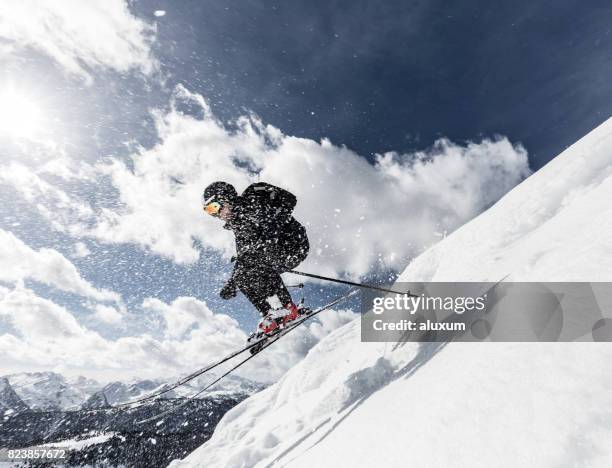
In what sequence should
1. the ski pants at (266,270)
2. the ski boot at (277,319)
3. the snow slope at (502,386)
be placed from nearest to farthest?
the snow slope at (502,386), the ski pants at (266,270), the ski boot at (277,319)

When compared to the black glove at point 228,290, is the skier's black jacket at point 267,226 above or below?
above

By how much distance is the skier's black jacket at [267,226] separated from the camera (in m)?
6.68

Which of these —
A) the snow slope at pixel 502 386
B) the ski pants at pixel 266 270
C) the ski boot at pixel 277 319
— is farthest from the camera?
the ski boot at pixel 277 319

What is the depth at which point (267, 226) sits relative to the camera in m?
6.86

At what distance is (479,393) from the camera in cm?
338

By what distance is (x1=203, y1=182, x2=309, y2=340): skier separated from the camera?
6.70 m

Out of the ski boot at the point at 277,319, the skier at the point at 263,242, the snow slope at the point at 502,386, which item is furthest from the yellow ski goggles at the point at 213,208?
the snow slope at the point at 502,386

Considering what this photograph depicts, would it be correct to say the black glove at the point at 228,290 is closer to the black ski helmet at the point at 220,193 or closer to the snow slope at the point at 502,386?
the black ski helmet at the point at 220,193

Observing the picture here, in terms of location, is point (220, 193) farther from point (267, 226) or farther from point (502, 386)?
point (502, 386)

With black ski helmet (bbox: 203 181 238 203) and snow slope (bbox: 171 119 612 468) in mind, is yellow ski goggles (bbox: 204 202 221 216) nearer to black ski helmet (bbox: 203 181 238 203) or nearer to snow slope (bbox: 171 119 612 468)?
black ski helmet (bbox: 203 181 238 203)

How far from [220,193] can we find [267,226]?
104 centimetres

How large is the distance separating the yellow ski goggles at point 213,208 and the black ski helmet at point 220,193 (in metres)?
0.07

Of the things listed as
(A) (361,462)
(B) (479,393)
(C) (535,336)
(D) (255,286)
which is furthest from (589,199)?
(D) (255,286)

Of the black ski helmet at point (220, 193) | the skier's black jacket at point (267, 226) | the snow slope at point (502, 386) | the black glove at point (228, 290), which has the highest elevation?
the black ski helmet at point (220, 193)
